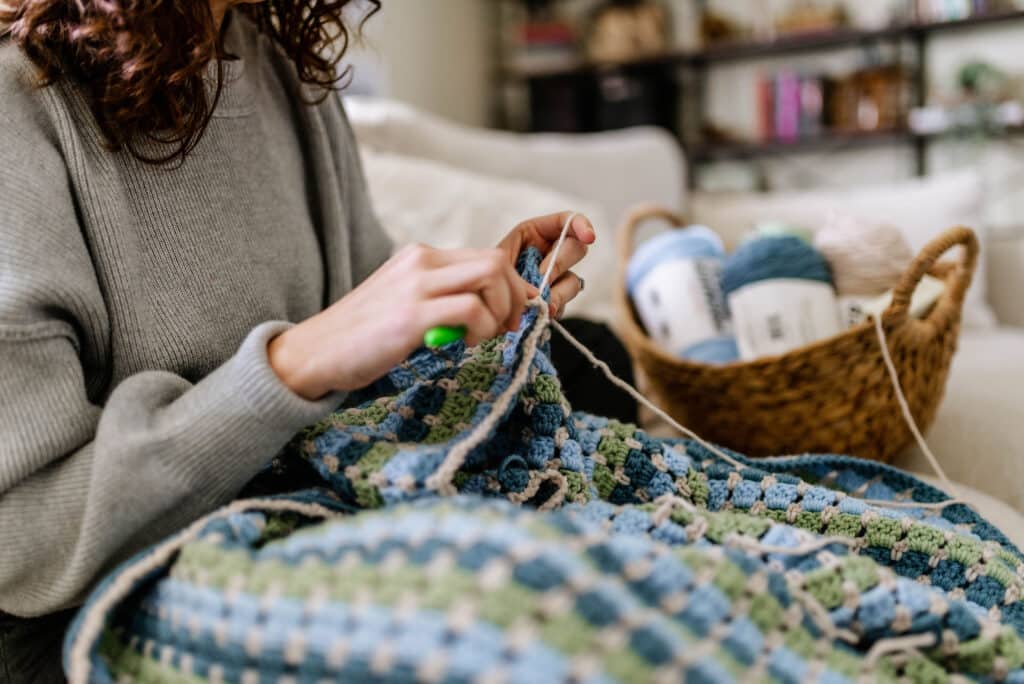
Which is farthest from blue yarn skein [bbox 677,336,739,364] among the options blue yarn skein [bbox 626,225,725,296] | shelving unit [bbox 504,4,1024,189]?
shelving unit [bbox 504,4,1024,189]

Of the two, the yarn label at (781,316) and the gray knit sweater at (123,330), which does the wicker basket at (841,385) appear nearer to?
the yarn label at (781,316)

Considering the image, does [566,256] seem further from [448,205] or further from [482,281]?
[448,205]

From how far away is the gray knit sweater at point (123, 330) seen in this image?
51cm

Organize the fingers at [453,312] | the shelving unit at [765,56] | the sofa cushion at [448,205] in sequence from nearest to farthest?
the fingers at [453,312]
the sofa cushion at [448,205]
the shelving unit at [765,56]

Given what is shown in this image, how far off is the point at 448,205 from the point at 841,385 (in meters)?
0.71

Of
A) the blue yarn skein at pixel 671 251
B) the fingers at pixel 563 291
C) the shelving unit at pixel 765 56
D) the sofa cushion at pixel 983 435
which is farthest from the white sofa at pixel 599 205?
the shelving unit at pixel 765 56

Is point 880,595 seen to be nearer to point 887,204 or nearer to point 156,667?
point 156,667

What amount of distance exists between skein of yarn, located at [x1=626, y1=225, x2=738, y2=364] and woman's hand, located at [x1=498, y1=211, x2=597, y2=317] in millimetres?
383

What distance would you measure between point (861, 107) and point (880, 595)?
2.89 m

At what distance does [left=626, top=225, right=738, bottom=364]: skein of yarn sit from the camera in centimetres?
106

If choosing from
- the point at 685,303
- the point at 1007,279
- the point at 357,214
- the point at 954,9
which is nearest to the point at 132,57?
the point at 357,214

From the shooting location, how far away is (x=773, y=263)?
103cm

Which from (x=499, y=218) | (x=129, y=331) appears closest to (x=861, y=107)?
(x=499, y=218)

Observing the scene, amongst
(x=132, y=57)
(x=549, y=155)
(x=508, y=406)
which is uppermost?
(x=132, y=57)
